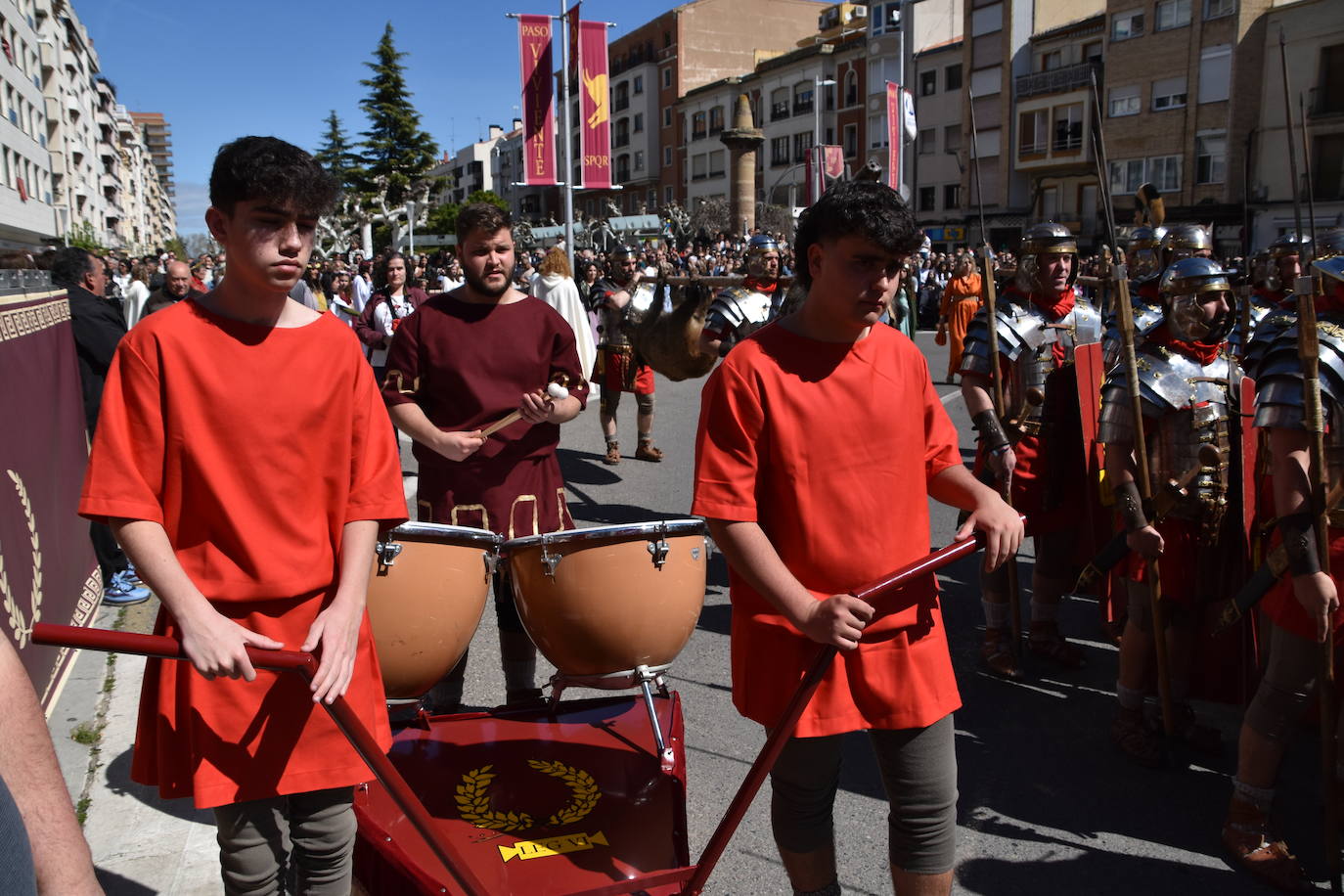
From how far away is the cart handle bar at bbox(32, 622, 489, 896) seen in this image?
1520 mm

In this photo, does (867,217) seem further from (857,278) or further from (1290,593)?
(1290,593)

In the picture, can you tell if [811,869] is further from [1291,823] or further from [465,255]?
[465,255]

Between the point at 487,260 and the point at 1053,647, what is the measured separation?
3195mm

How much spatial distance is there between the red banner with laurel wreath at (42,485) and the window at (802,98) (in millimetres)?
52387

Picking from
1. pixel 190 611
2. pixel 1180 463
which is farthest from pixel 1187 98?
pixel 190 611

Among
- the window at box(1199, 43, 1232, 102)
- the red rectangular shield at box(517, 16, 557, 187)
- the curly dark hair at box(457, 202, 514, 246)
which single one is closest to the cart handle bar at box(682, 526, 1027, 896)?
the curly dark hair at box(457, 202, 514, 246)

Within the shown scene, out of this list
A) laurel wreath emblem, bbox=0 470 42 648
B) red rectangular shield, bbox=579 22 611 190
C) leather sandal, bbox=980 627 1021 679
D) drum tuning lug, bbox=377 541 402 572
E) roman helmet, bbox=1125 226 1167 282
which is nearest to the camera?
drum tuning lug, bbox=377 541 402 572

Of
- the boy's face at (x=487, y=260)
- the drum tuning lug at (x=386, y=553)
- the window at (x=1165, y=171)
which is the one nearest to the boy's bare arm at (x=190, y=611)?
the drum tuning lug at (x=386, y=553)

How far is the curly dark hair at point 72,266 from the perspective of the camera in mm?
6691

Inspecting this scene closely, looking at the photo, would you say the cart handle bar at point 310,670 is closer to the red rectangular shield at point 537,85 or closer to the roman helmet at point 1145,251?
the roman helmet at point 1145,251

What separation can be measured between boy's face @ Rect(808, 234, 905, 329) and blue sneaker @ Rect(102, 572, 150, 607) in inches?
195

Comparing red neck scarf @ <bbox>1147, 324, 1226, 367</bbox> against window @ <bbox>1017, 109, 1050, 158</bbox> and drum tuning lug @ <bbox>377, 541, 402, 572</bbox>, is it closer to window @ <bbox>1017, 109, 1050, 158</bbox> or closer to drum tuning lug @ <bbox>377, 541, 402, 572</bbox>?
drum tuning lug @ <bbox>377, 541, 402, 572</bbox>

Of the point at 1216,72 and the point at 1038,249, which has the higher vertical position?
the point at 1216,72

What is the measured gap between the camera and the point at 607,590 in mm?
3064
